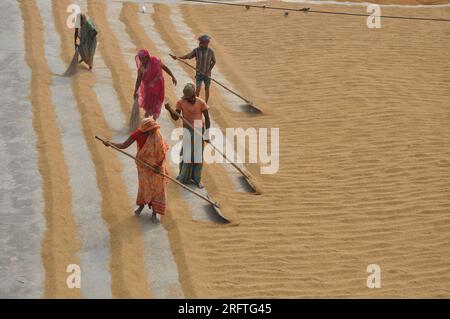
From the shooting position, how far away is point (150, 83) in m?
12.9

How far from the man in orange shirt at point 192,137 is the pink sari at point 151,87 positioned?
4.84ft

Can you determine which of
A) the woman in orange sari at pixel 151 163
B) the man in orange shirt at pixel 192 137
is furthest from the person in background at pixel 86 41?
the woman in orange sari at pixel 151 163

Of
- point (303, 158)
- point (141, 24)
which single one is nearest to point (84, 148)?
point (303, 158)

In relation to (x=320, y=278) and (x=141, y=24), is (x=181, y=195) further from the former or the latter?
(x=141, y=24)

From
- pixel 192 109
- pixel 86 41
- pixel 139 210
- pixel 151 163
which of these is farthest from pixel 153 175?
pixel 86 41

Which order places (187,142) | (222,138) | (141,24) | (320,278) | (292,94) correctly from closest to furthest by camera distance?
(320,278)
(187,142)
(222,138)
(292,94)
(141,24)

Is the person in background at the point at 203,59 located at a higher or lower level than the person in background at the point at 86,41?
lower

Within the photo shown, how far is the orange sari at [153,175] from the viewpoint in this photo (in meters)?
10.3

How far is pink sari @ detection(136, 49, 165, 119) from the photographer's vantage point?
12.9 meters

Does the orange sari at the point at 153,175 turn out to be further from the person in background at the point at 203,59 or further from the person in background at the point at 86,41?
the person in background at the point at 86,41

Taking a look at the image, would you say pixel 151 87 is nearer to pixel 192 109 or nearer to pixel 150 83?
pixel 150 83

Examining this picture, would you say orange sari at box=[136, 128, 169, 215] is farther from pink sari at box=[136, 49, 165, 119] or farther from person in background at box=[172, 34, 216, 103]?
person in background at box=[172, 34, 216, 103]

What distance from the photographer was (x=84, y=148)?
12.4 metres
